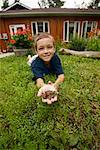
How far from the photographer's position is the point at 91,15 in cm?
1392

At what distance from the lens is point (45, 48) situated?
8.35 ft

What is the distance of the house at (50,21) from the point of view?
1334 centimetres

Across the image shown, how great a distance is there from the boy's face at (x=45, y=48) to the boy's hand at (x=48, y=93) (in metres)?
0.73

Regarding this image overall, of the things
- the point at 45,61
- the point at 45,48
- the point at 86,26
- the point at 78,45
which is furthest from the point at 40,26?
the point at 45,48

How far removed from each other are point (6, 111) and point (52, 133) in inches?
25.1

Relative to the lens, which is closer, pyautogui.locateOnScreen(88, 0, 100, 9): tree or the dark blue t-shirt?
the dark blue t-shirt

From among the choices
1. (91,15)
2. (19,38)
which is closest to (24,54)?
(19,38)

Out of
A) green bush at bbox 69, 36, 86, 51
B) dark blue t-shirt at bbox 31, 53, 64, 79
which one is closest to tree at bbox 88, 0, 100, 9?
green bush at bbox 69, 36, 86, 51

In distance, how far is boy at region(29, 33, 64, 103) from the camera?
2518 mm

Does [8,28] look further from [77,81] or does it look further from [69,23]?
[77,81]

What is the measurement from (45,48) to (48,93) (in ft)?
2.67

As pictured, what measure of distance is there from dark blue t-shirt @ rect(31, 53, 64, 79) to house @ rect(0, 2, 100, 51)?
10.8 m

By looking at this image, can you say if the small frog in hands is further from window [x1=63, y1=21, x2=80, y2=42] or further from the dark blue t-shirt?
window [x1=63, y1=21, x2=80, y2=42]

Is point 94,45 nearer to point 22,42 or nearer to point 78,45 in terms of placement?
point 78,45
